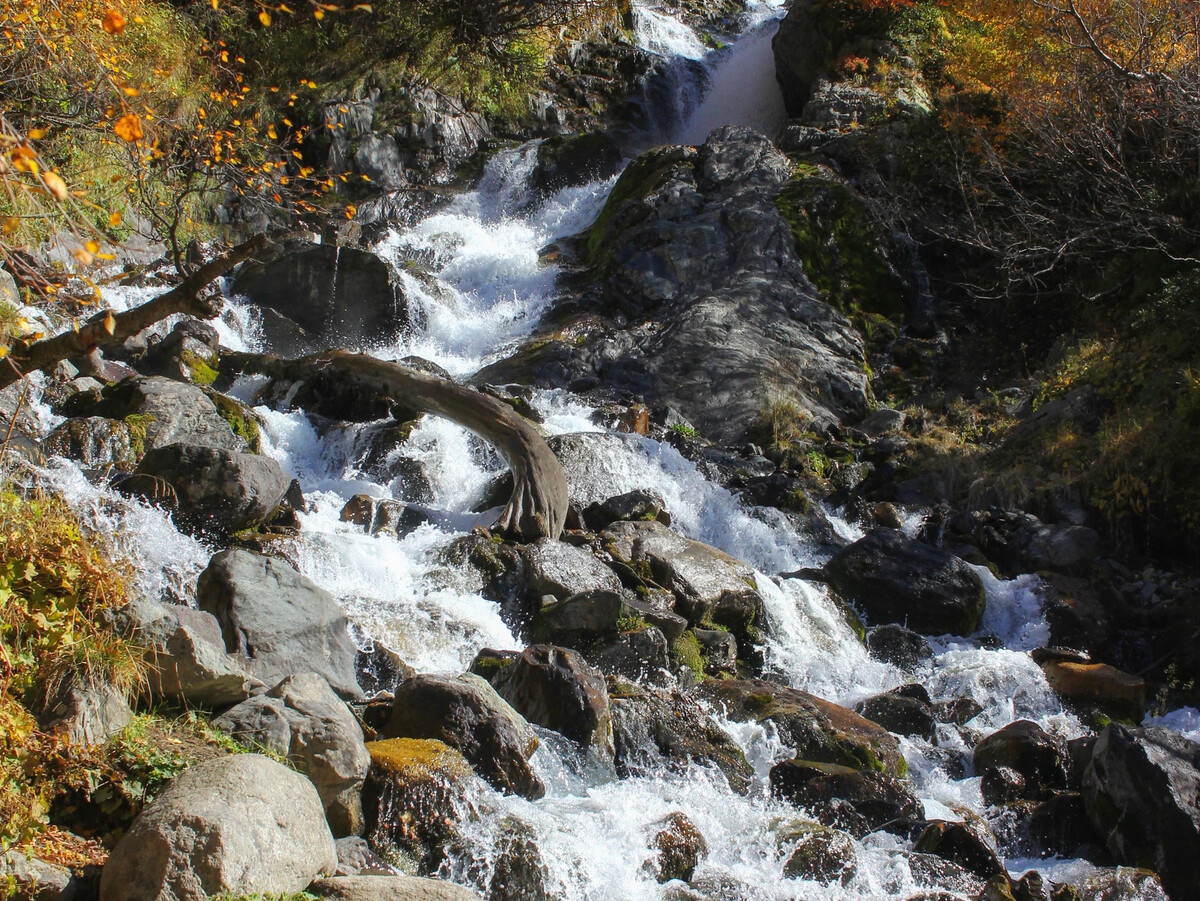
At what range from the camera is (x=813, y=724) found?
680cm

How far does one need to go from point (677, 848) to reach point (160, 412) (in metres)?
6.78

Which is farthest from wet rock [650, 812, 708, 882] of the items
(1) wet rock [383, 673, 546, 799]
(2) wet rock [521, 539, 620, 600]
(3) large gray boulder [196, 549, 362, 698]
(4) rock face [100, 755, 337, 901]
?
(2) wet rock [521, 539, 620, 600]

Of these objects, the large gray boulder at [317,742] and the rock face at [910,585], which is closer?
the large gray boulder at [317,742]

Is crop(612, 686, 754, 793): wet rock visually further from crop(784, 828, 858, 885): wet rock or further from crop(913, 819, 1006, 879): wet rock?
crop(913, 819, 1006, 879): wet rock

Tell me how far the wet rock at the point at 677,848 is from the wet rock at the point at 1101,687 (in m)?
4.69

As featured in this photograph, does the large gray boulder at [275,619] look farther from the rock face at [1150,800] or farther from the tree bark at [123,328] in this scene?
the rock face at [1150,800]

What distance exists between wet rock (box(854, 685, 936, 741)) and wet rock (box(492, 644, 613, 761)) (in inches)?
102

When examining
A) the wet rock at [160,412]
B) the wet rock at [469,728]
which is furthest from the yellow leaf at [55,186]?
the wet rock at [160,412]

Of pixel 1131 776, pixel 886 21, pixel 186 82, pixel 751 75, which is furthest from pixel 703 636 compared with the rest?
pixel 751 75

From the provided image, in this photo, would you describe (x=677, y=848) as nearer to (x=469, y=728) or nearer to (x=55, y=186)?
(x=469, y=728)

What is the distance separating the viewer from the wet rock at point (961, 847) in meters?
5.36

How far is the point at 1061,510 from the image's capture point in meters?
11.5

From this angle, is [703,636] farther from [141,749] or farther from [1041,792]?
[141,749]

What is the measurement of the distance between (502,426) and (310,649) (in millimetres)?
4325
